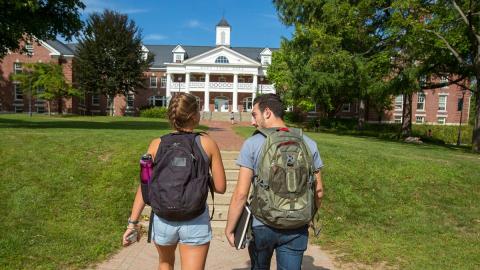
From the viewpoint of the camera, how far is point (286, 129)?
305 centimetres

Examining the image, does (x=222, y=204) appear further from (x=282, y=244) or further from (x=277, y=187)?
(x=277, y=187)

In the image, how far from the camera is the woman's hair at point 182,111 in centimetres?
312

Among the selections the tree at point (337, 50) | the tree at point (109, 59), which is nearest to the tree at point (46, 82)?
the tree at point (109, 59)

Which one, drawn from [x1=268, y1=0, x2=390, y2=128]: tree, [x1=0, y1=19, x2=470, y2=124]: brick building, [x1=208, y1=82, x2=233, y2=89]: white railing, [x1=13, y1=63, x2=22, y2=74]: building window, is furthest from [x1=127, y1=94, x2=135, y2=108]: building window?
[x1=268, y1=0, x2=390, y2=128]: tree

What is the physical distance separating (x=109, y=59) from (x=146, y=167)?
41487 millimetres

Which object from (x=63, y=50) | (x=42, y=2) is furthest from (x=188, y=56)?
(x=42, y=2)

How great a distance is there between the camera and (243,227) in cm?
311

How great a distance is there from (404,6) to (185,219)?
1764cm

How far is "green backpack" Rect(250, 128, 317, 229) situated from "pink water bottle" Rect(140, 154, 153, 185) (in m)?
0.78

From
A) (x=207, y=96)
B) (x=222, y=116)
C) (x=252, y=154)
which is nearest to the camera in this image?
(x=252, y=154)

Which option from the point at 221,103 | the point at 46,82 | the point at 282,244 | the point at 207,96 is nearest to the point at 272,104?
the point at 282,244

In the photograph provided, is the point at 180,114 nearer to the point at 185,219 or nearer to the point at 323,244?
the point at 185,219

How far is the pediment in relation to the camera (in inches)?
2202

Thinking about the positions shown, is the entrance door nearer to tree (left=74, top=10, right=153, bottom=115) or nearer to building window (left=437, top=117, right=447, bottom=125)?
tree (left=74, top=10, right=153, bottom=115)
